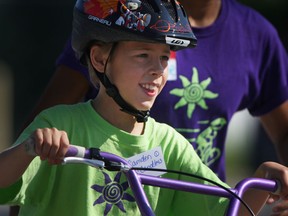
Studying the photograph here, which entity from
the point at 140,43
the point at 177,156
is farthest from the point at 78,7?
the point at 177,156

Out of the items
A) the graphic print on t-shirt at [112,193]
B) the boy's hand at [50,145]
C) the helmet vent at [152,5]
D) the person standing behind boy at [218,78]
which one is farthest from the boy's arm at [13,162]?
the person standing behind boy at [218,78]

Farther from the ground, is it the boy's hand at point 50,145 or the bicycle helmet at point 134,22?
the bicycle helmet at point 134,22

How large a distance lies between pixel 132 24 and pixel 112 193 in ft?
2.70

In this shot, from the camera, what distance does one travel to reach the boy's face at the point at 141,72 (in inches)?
204

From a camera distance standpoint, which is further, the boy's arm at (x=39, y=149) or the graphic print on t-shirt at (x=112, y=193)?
the graphic print on t-shirt at (x=112, y=193)

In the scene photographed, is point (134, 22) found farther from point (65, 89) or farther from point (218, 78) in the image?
point (218, 78)

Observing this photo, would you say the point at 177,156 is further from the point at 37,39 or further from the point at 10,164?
the point at 37,39

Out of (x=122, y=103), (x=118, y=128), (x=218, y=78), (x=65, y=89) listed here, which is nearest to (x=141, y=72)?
(x=122, y=103)

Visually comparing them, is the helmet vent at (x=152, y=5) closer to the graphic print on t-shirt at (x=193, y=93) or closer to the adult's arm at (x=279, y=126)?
the graphic print on t-shirt at (x=193, y=93)

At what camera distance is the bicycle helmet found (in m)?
5.18

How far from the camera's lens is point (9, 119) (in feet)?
57.7

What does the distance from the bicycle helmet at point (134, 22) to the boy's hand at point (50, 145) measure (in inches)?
33.7

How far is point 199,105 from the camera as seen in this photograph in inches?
256

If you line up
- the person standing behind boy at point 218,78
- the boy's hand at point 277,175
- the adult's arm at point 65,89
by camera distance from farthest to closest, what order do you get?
1. the person standing behind boy at point 218,78
2. the adult's arm at point 65,89
3. the boy's hand at point 277,175
